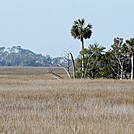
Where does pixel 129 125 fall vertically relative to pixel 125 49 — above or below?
below

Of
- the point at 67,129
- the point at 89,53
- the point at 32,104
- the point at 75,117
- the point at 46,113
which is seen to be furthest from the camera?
the point at 89,53

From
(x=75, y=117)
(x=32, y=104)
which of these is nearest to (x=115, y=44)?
(x=32, y=104)

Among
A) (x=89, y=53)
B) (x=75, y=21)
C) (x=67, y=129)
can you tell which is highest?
(x=75, y=21)

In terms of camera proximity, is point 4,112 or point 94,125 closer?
point 94,125

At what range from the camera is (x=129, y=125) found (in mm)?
11109

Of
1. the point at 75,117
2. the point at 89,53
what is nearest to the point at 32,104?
the point at 75,117

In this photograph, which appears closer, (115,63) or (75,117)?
(75,117)

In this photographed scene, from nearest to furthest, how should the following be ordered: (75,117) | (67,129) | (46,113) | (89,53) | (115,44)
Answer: (67,129), (75,117), (46,113), (89,53), (115,44)

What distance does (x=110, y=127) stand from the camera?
10883 millimetres

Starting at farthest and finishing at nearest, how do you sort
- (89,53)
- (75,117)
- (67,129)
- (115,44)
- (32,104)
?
(115,44) → (89,53) → (32,104) → (75,117) → (67,129)

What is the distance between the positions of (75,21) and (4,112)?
1619 inches

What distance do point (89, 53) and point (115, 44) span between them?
473 centimetres

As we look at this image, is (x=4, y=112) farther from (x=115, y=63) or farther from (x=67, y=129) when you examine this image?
(x=115, y=63)

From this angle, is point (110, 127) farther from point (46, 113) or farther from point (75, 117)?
point (46, 113)
